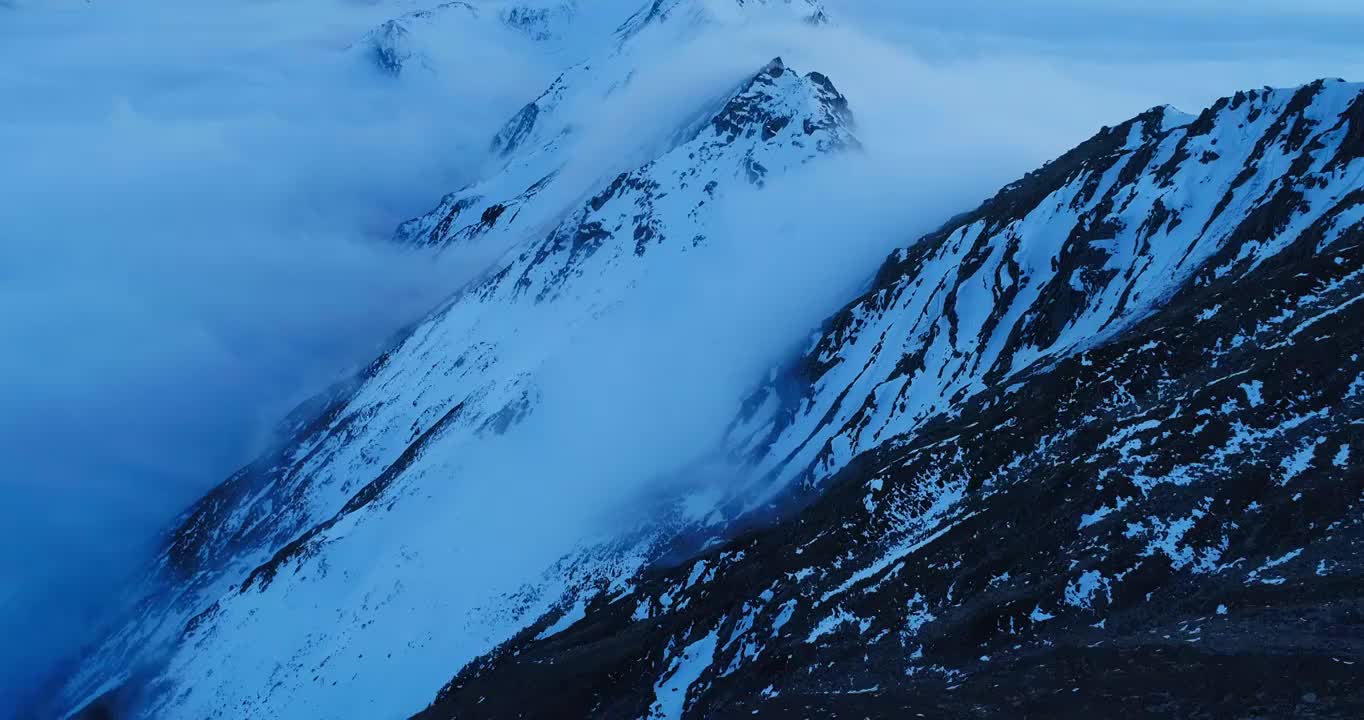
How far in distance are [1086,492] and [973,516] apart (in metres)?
7.31

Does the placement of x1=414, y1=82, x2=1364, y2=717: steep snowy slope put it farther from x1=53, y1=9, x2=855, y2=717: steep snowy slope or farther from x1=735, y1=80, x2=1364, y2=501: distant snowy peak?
x1=53, y1=9, x2=855, y2=717: steep snowy slope

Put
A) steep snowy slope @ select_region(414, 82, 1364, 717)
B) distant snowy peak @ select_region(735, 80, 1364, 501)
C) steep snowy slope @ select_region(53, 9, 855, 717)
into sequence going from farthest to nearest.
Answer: steep snowy slope @ select_region(53, 9, 855, 717)
distant snowy peak @ select_region(735, 80, 1364, 501)
steep snowy slope @ select_region(414, 82, 1364, 717)

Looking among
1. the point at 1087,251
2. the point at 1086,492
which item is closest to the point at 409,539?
the point at 1087,251

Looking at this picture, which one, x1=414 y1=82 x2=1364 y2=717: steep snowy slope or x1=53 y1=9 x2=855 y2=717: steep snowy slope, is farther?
x1=53 y1=9 x2=855 y2=717: steep snowy slope

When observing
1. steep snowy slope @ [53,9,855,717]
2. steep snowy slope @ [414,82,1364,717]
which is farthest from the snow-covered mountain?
steep snowy slope @ [53,9,855,717]

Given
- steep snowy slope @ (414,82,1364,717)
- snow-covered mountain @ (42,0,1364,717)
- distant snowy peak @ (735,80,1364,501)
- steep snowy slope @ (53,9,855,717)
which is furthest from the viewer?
steep snowy slope @ (53,9,855,717)

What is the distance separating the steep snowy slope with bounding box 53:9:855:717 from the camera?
339 feet

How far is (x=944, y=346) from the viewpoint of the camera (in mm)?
86250

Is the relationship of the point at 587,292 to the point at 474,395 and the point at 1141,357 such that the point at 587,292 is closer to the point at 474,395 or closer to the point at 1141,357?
the point at 474,395

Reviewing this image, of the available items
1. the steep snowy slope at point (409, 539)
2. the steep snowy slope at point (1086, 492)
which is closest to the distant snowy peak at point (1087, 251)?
the steep snowy slope at point (1086, 492)

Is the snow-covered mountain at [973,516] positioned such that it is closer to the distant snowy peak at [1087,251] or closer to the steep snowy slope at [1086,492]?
→ the steep snowy slope at [1086,492]

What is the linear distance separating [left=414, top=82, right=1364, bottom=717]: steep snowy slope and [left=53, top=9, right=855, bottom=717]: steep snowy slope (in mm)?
21352

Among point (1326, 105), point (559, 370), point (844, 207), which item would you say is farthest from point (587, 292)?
point (1326, 105)

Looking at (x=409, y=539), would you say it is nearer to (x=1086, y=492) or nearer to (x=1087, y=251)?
(x=1087, y=251)
